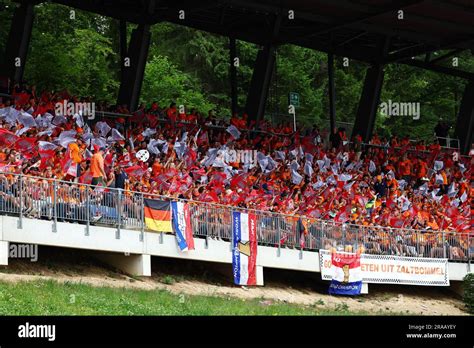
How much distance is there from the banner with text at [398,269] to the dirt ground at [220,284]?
67 cm

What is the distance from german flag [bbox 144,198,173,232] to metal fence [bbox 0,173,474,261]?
18cm

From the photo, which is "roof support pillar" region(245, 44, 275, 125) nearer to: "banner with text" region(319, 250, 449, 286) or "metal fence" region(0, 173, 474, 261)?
"metal fence" region(0, 173, 474, 261)

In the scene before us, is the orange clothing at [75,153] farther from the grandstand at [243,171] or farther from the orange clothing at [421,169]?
→ the orange clothing at [421,169]

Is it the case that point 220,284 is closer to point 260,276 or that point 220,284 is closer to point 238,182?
point 260,276

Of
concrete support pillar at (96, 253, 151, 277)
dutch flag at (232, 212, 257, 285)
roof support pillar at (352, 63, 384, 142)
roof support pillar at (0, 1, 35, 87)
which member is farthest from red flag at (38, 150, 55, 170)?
roof support pillar at (352, 63, 384, 142)

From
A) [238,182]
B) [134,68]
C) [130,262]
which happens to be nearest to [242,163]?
[238,182]

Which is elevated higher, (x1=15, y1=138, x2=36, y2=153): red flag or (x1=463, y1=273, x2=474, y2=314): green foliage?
(x1=15, y1=138, x2=36, y2=153): red flag

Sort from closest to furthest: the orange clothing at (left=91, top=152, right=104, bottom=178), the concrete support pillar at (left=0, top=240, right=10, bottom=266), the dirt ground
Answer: the concrete support pillar at (left=0, top=240, right=10, bottom=266) → the dirt ground → the orange clothing at (left=91, top=152, right=104, bottom=178)

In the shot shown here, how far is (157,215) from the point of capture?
27.0 metres

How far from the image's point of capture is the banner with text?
31.5 m
